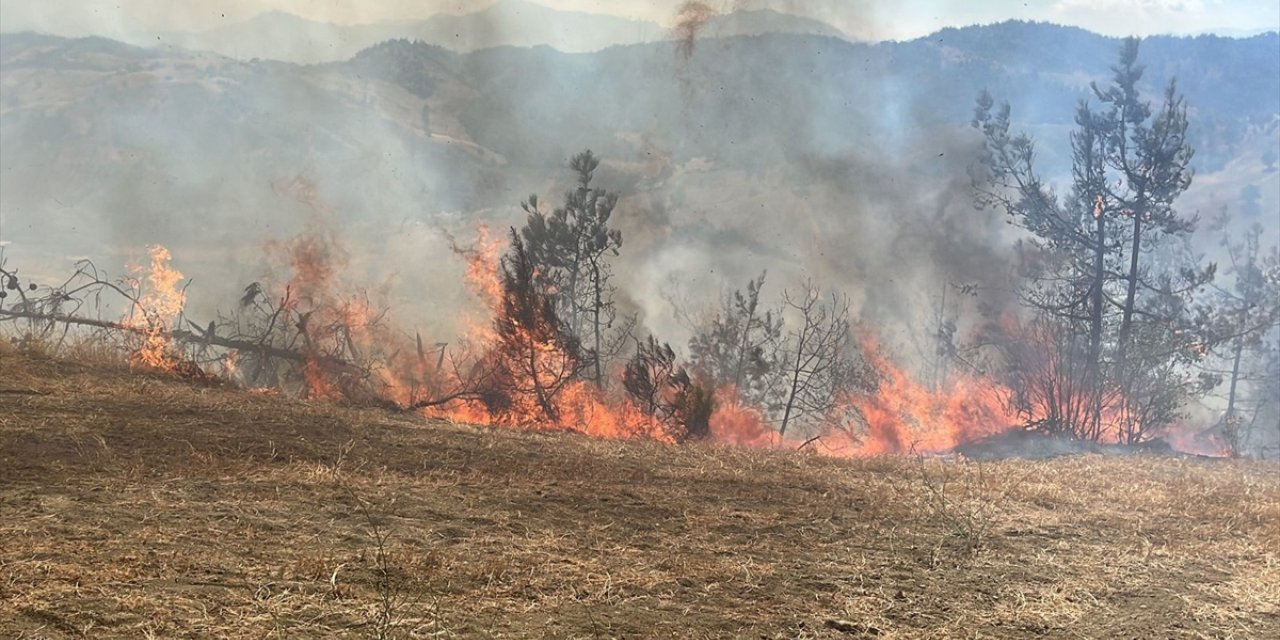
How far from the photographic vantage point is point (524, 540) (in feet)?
22.5

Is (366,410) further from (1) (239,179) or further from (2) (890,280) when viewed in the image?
(2) (890,280)

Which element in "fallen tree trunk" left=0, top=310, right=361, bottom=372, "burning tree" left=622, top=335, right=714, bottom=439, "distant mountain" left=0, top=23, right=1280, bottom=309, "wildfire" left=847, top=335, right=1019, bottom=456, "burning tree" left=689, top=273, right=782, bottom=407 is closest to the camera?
"fallen tree trunk" left=0, top=310, right=361, bottom=372

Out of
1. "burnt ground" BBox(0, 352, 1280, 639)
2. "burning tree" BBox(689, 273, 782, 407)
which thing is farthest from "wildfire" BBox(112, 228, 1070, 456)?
"burning tree" BBox(689, 273, 782, 407)

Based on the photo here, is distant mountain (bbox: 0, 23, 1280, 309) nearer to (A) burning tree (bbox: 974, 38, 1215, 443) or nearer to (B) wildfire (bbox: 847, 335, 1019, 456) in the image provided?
(A) burning tree (bbox: 974, 38, 1215, 443)

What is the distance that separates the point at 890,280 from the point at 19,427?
5043cm

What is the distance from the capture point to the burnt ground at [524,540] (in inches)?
202

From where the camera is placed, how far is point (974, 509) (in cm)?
962

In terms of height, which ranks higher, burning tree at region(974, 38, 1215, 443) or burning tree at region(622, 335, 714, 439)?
burning tree at region(974, 38, 1215, 443)

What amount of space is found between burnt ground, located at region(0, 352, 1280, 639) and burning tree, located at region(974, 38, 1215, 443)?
1465cm

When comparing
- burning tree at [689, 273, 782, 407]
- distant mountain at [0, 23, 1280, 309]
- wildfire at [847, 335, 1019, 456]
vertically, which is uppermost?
distant mountain at [0, 23, 1280, 309]

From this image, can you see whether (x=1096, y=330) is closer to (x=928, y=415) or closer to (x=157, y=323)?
(x=928, y=415)

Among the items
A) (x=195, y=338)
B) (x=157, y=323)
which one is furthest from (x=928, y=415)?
(x=157, y=323)

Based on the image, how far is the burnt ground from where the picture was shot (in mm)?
5121

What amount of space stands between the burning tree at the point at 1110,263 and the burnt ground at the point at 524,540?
14.7m
